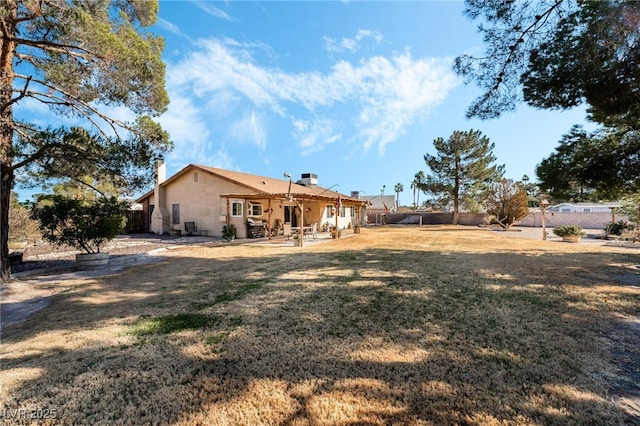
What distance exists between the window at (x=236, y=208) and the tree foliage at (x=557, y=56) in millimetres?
13455

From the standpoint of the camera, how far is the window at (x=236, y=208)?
16797mm

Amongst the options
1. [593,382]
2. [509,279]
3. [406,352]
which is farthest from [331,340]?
[509,279]

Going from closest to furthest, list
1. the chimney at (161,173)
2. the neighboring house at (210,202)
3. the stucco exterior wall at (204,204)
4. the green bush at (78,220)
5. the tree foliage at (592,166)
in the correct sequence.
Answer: the tree foliage at (592,166), the green bush at (78,220), the neighboring house at (210,202), the stucco exterior wall at (204,204), the chimney at (161,173)

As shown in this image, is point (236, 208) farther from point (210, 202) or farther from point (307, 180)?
point (307, 180)

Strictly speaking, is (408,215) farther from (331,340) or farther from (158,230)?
(331,340)

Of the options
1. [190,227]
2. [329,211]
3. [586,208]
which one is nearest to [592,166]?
[329,211]

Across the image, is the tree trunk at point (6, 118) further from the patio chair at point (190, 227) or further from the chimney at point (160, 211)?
the chimney at point (160, 211)

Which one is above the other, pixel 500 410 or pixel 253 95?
pixel 253 95

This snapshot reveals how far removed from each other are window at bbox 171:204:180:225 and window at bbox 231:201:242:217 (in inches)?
174

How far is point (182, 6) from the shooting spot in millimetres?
9180

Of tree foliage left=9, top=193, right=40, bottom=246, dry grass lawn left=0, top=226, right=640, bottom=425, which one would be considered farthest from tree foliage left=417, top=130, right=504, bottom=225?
tree foliage left=9, top=193, right=40, bottom=246

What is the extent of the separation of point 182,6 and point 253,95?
570cm

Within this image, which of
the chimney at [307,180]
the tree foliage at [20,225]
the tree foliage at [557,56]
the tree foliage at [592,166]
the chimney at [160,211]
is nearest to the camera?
the tree foliage at [557,56]

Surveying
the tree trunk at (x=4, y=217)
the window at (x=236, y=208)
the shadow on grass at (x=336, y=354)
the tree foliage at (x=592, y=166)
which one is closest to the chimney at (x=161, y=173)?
the window at (x=236, y=208)
